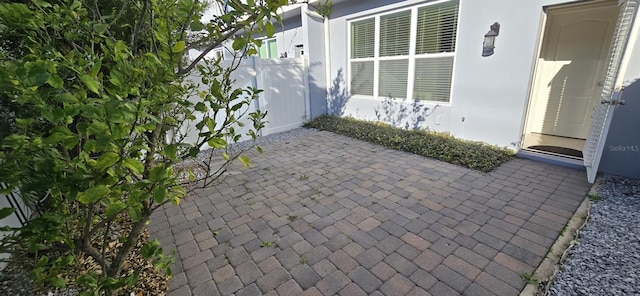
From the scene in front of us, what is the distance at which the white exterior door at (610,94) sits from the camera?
9.94ft

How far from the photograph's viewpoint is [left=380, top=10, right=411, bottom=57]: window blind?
582cm

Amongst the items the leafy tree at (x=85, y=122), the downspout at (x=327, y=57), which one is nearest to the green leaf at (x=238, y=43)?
the leafy tree at (x=85, y=122)

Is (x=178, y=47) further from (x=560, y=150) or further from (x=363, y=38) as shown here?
(x=363, y=38)

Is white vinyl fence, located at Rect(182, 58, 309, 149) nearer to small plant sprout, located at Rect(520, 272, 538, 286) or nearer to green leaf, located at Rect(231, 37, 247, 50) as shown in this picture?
green leaf, located at Rect(231, 37, 247, 50)

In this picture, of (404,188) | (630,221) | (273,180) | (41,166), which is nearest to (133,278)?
(41,166)

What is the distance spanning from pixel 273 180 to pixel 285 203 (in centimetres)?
77

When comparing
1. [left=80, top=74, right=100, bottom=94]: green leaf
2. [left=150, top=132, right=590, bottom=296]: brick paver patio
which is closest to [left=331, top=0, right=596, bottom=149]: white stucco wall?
[left=150, top=132, right=590, bottom=296]: brick paver patio

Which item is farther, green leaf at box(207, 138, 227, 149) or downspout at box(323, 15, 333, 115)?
downspout at box(323, 15, 333, 115)

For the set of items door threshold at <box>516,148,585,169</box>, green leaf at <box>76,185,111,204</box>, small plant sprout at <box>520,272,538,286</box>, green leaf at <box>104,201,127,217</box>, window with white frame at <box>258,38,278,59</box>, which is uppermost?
window with white frame at <box>258,38,278,59</box>

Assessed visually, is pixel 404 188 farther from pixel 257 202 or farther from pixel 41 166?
pixel 41 166

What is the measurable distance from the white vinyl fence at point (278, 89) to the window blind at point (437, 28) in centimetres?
293

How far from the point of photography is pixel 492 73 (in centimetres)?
471

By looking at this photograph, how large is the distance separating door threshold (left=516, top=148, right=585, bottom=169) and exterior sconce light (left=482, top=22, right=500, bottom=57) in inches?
70.9

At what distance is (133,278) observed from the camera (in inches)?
46.1
